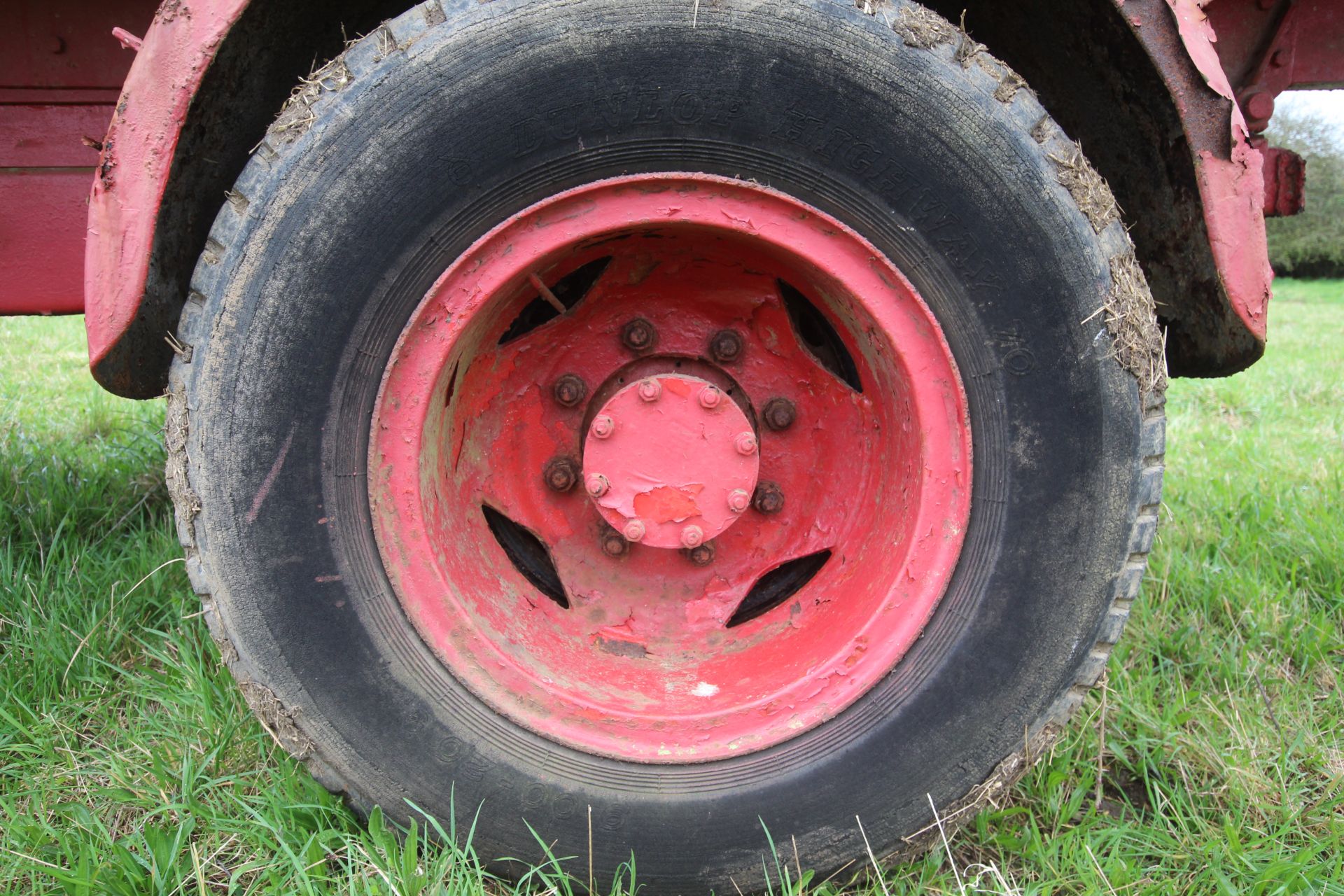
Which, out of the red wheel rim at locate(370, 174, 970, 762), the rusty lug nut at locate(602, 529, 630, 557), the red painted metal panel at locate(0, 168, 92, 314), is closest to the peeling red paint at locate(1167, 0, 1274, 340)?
the red wheel rim at locate(370, 174, 970, 762)

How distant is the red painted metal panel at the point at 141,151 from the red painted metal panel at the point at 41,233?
618 mm

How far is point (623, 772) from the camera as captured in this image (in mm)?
1360

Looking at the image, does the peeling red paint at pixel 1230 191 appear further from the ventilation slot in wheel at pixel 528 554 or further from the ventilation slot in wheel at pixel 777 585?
the ventilation slot in wheel at pixel 528 554

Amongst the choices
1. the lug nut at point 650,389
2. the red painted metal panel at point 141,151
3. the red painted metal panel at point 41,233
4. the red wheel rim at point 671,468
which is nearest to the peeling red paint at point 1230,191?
the red wheel rim at point 671,468

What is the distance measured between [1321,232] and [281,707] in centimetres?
2179

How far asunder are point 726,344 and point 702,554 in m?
0.42

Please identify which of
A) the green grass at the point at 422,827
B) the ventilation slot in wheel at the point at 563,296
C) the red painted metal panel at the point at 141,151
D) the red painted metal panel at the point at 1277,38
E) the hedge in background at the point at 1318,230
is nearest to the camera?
the red painted metal panel at the point at 141,151

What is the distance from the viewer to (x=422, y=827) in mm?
1381

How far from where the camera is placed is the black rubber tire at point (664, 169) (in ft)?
4.16

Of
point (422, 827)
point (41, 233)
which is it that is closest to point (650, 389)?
point (422, 827)

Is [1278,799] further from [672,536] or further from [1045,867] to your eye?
[672,536]

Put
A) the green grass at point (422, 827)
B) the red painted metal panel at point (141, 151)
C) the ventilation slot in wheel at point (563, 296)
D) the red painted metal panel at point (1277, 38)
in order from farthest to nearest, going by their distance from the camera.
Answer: the red painted metal panel at point (1277, 38) < the ventilation slot in wheel at point (563, 296) < the green grass at point (422, 827) < the red painted metal panel at point (141, 151)

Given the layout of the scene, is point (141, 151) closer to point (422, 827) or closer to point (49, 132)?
point (49, 132)

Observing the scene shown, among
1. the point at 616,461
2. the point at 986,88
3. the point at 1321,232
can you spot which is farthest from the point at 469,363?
the point at 1321,232
